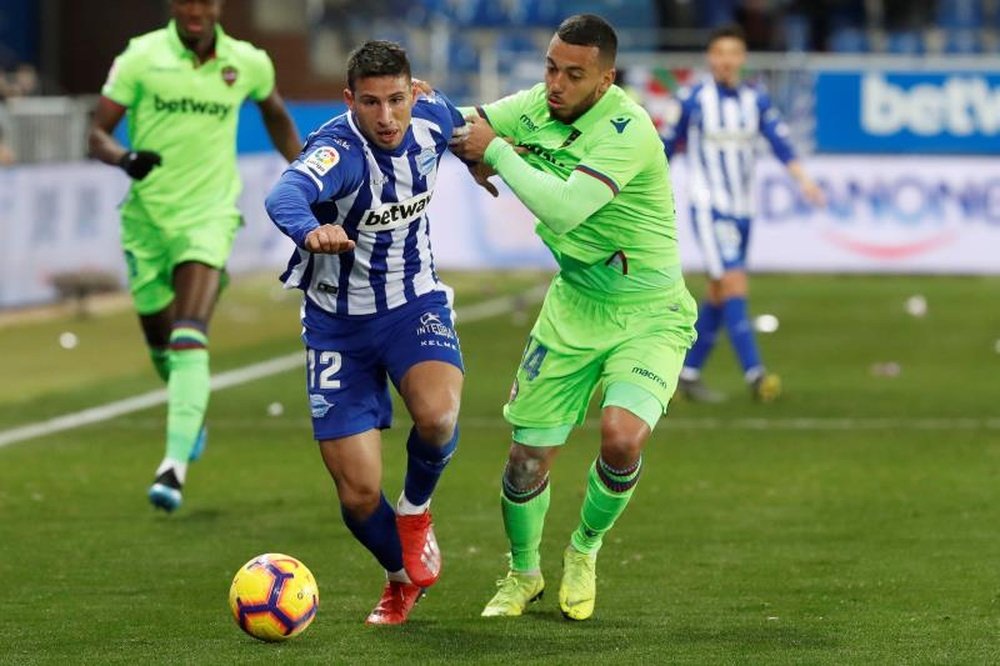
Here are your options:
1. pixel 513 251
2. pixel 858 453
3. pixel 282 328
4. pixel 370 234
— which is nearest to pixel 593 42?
pixel 370 234

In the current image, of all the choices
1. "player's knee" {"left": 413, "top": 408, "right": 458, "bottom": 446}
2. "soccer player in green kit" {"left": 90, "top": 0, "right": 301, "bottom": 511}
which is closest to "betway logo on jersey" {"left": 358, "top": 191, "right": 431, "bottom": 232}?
"player's knee" {"left": 413, "top": 408, "right": 458, "bottom": 446}

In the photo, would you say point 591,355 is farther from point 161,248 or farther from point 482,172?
point 161,248

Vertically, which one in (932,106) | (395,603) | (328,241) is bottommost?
(932,106)

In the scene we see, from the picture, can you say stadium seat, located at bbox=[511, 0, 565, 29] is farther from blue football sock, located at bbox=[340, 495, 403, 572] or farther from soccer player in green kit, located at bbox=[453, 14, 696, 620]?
blue football sock, located at bbox=[340, 495, 403, 572]

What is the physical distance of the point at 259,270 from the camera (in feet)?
76.0

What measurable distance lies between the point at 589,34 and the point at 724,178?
23.8 ft

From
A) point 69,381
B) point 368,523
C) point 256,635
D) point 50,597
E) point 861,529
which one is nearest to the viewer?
point 256,635

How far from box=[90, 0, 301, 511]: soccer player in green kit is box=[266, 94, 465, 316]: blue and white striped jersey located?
3081 millimetres

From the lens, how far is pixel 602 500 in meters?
7.97

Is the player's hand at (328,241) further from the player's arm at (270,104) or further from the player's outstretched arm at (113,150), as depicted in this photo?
the player's arm at (270,104)

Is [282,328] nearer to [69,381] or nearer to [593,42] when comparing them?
[69,381]

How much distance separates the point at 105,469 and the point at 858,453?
419 cm

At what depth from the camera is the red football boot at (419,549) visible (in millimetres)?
7992

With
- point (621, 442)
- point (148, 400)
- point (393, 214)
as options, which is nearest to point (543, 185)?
point (393, 214)
